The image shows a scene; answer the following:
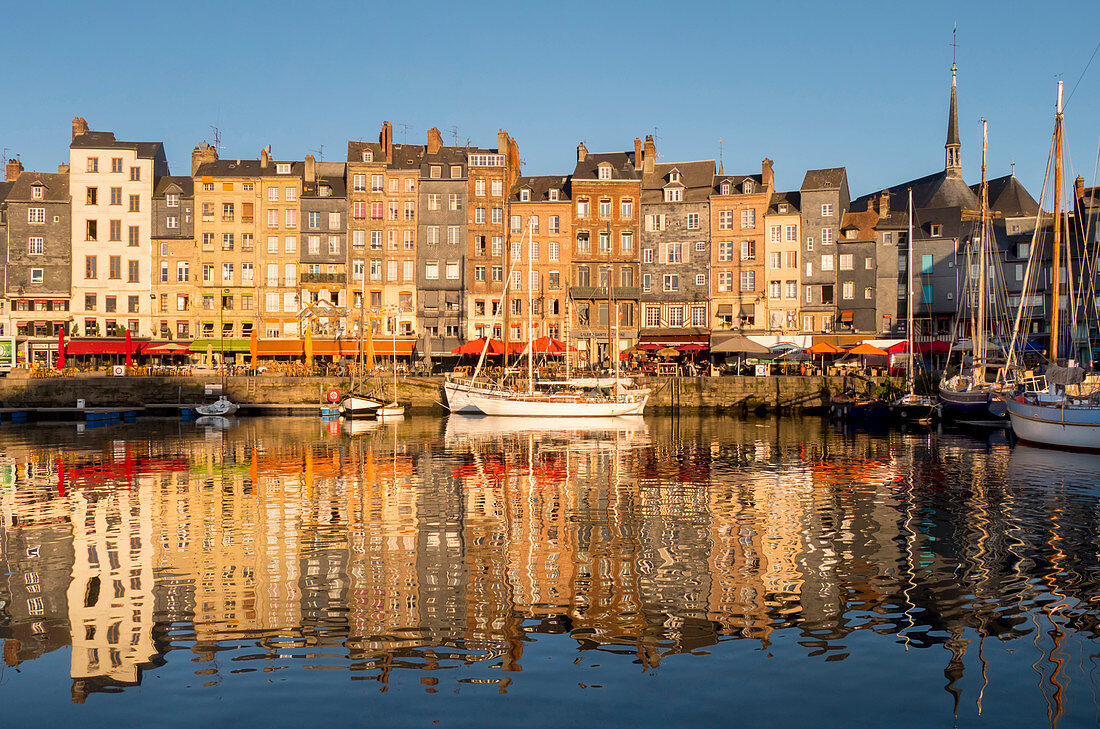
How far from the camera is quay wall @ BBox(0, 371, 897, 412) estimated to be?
63.7m

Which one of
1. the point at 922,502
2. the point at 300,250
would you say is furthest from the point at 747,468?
the point at 300,250

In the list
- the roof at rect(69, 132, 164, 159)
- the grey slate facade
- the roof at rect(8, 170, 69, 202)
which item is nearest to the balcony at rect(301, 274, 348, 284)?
the roof at rect(69, 132, 164, 159)

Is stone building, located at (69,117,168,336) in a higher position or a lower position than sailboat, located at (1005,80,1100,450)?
higher

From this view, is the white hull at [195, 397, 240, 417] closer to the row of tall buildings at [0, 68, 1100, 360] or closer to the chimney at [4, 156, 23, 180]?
the row of tall buildings at [0, 68, 1100, 360]

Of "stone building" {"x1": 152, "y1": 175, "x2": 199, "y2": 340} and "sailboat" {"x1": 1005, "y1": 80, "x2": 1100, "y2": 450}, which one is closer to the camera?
"sailboat" {"x1": 1005, "y1": 80, "x2": 1100, "y2": 450}

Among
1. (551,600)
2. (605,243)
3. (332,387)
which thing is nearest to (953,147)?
(605,243)

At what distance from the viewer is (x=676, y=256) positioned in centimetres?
7844

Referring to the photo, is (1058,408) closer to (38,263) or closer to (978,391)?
(978,391)

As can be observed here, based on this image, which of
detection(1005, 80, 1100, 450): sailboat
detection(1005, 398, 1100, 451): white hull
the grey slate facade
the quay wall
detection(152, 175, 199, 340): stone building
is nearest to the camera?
detection(1005, 398, 1100, 451): white hull

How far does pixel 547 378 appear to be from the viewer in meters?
65.4

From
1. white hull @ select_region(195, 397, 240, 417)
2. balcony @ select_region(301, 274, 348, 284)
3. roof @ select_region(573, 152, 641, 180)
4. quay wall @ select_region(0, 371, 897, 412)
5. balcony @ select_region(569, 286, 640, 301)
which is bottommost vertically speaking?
white hull @ select_region(195, 397, 240, 417)

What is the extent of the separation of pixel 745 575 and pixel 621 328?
61.4 m

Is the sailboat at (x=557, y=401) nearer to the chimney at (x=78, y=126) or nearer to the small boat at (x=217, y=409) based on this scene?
the small boat at (x=217, y=409)

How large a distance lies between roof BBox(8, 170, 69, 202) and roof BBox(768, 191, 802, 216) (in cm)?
6085
